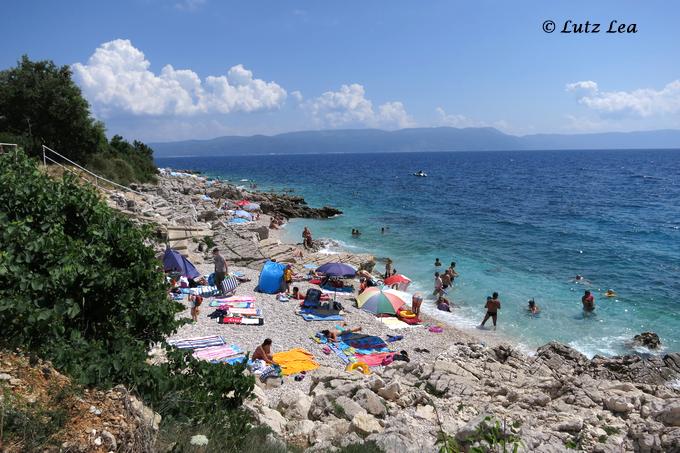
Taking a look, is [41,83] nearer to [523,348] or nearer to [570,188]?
[523,348]

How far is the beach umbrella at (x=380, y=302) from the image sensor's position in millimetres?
16922

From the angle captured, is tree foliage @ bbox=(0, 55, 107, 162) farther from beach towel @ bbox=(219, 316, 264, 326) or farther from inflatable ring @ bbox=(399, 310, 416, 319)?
inflatable ring @ bbox=(399, 310, 416, 319)

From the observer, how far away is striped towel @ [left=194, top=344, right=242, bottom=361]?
1209 centimetres

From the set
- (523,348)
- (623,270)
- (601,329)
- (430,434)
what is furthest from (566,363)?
(623,270)

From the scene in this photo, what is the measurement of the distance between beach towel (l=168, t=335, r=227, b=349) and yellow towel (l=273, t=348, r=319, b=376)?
66.9 inches

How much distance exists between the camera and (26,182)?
6.82 meters

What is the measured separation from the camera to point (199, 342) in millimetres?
12797

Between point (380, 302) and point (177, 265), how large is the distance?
788cm

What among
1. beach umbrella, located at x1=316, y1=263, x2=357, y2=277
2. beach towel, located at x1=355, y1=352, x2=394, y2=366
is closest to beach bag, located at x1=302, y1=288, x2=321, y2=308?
beach umbrella, located at x1=316, y1=263, x2=357, y2=277

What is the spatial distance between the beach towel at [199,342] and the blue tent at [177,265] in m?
5.13

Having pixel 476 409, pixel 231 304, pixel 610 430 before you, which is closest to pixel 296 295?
pixel 231 304

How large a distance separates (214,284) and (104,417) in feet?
44.3

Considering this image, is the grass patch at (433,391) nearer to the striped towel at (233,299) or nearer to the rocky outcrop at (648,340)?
the striped towel at (233,299)

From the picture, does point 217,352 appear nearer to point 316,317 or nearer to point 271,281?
point 316,317
